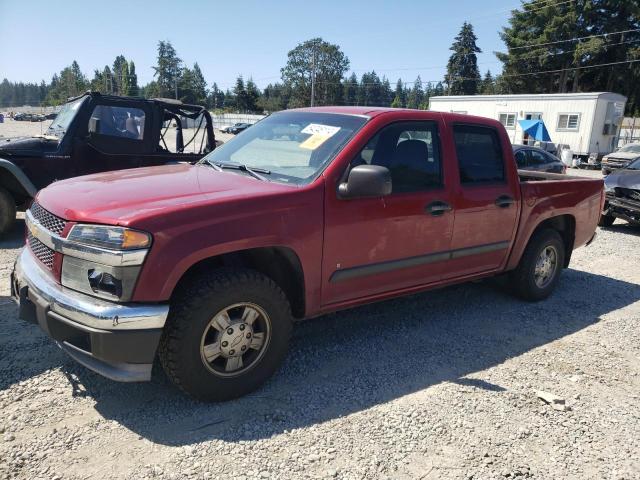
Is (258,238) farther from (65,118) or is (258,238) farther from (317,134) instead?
(65,118)

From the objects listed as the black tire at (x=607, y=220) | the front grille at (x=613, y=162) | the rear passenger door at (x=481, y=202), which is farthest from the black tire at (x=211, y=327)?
the front grille at (x=613, y=162)

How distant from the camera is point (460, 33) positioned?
240 ft

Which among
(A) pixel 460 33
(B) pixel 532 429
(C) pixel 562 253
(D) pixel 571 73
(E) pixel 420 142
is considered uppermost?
(A) pixel 460 33

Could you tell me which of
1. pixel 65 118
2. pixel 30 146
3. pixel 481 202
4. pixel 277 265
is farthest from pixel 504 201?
pixel 30 146

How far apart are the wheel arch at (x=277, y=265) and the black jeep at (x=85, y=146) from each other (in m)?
4.52

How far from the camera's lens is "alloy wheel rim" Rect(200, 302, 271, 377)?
302 cm

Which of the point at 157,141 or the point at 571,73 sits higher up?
the point at 571,73

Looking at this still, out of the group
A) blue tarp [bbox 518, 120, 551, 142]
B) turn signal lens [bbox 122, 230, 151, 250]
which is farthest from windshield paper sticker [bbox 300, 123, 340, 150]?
blue tarp [bbox 518, 120, 551, 142]

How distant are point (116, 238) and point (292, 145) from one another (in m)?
1.64

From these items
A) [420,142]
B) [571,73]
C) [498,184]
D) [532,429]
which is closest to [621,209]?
[498,184]

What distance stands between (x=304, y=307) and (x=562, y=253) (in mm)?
3565

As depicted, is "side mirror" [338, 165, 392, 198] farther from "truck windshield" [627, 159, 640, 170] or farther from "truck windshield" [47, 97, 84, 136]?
"truck windshield" [627, 159, 640, 170]

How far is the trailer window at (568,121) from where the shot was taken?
90.4ft

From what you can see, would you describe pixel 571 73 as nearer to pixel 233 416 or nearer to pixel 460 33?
pixel 460 33
